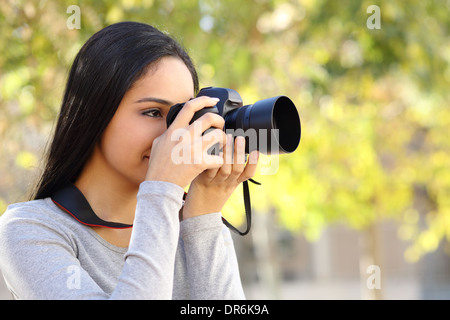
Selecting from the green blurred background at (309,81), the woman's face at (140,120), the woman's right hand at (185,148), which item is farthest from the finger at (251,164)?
the green blurred background at (309,81)

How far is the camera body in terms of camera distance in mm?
1220

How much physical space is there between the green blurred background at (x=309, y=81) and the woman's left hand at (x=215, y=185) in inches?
12.3

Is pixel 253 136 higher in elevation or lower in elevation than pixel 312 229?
lower

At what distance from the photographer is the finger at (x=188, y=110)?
3.69ft

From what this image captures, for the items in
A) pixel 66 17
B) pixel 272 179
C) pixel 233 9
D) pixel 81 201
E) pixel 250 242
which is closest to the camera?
pixel 81 201

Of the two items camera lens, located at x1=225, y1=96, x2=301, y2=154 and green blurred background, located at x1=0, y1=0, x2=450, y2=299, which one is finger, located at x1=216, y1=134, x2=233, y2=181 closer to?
camera lens, located at x1=225, y1=96, x2=301, y2=154

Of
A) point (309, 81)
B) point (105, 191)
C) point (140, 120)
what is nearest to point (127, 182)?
point (105, 191)

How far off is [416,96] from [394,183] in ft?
5.45

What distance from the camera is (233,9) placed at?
147 inches

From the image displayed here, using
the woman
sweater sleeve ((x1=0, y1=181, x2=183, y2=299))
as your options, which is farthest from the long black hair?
sweater sleeve ((x1=0, y1=181, x2=183, y2=299))

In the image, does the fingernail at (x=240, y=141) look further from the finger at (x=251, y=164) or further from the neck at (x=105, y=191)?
the neck at (x=105, y=191)

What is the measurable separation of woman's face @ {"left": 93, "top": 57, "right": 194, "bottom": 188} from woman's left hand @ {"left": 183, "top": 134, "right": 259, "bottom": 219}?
0.41ft

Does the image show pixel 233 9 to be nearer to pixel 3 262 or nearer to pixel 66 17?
pixel 66 17
